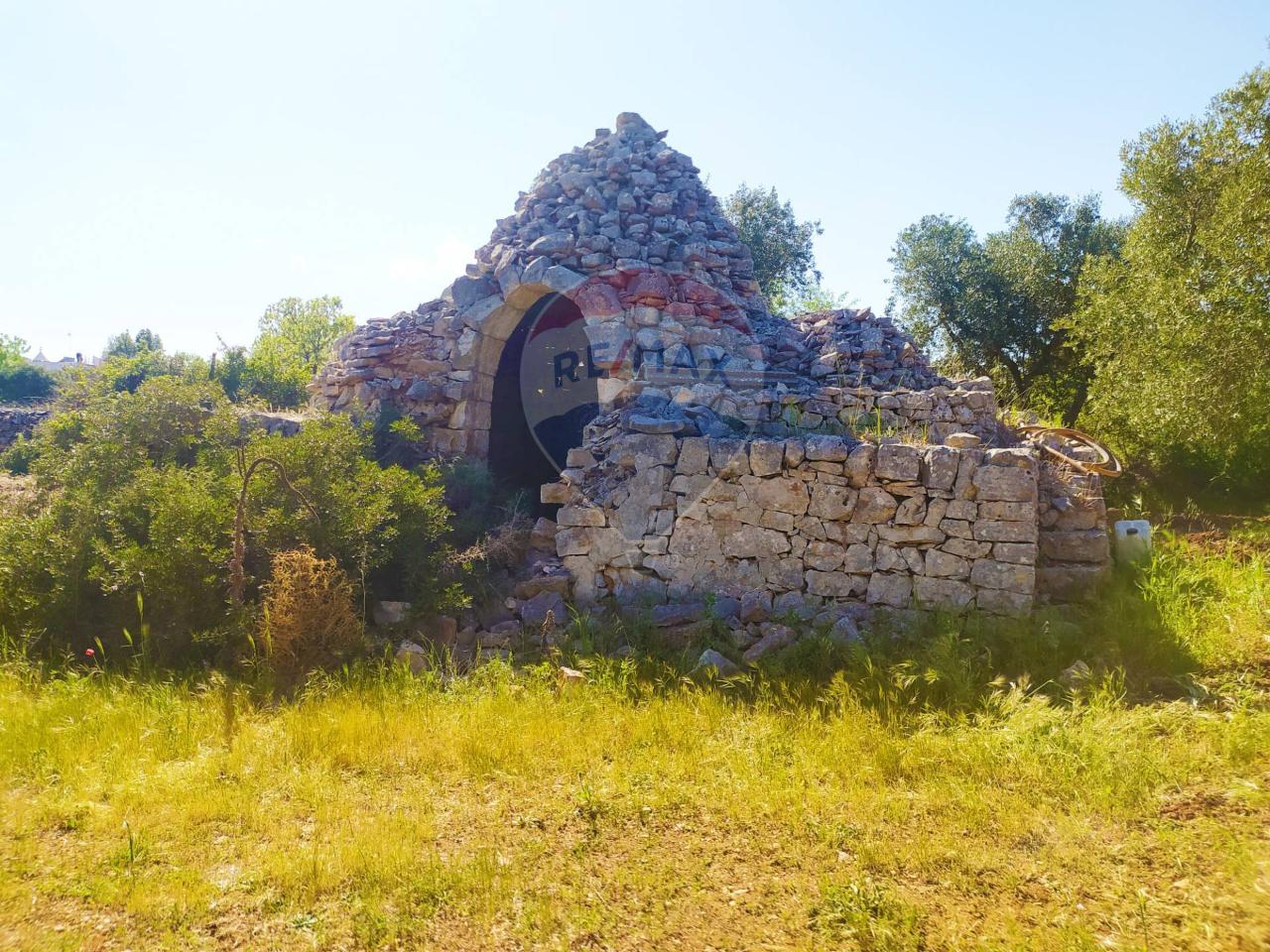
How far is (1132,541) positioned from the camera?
5.75m

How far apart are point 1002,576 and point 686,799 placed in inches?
114

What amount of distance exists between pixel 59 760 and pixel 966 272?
49.8 feet

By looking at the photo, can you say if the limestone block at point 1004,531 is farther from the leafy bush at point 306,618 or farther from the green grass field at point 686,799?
the leafy bush at point 306,618

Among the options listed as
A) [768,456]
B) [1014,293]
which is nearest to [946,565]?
[768,456]

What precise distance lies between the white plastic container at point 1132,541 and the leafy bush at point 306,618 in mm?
5893

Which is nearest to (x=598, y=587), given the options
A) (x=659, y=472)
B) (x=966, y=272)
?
(x=659, y=472)

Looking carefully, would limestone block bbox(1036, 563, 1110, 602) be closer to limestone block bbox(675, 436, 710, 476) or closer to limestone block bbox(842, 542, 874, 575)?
limestone block bbox(842, 542, 874, 575)

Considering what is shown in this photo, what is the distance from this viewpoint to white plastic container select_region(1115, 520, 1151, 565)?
5.66 m

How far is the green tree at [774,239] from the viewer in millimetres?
18641

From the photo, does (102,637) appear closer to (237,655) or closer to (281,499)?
(237,655)

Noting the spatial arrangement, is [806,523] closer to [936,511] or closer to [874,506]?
[874,506]

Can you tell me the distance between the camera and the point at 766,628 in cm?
540

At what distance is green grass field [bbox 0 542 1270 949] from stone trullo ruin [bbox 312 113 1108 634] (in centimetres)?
70

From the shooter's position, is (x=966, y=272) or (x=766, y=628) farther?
(x=966, y=272)
